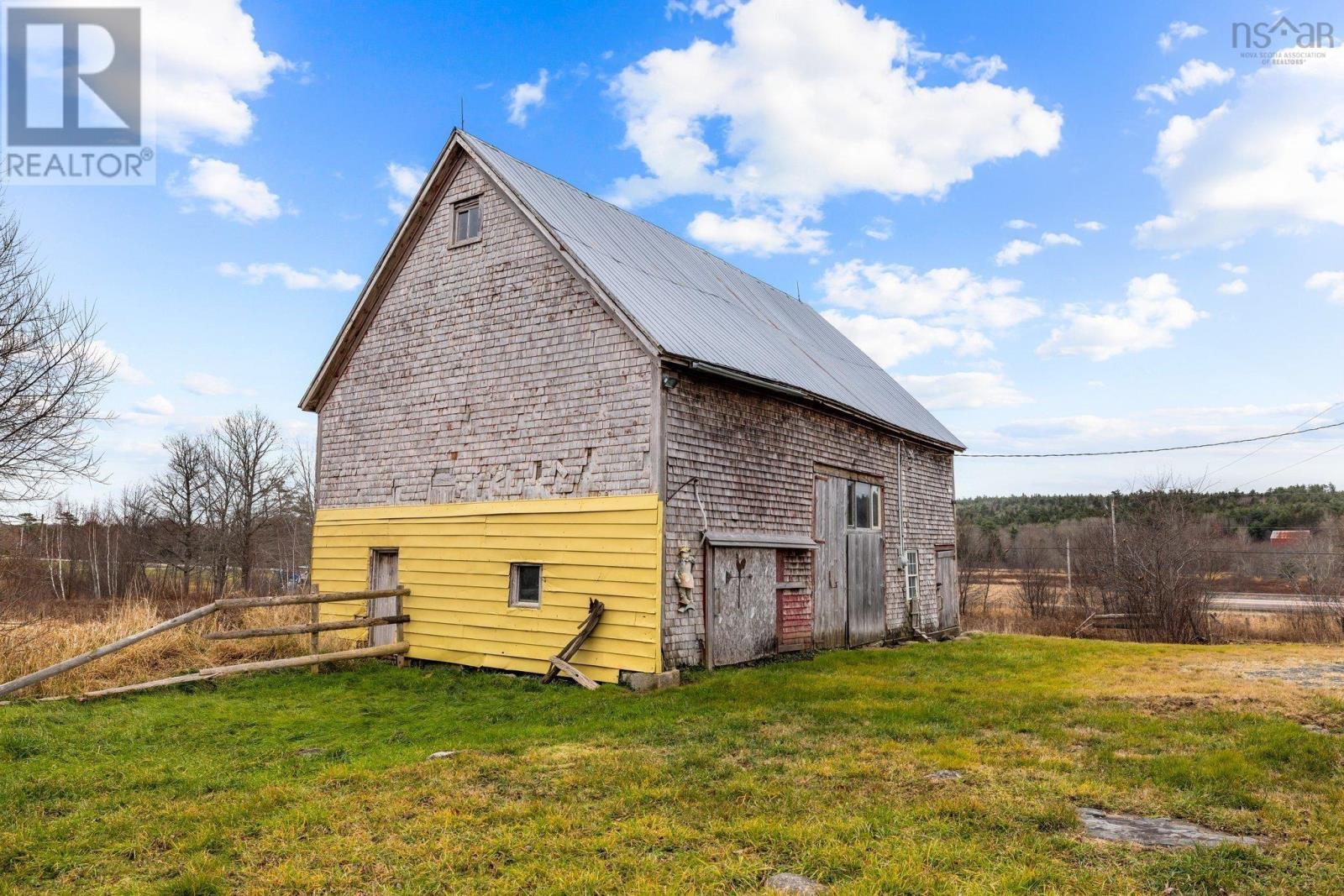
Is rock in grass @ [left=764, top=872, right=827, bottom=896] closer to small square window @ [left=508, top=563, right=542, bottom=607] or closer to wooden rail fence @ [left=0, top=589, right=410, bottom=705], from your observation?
small square window @ [left=508, top=563, right=542, bottom=607]

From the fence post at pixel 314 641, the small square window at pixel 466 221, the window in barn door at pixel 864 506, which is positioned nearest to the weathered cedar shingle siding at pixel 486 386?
the small square window at pixel 466 221

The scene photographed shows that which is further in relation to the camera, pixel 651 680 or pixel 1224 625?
pixel 1224 625

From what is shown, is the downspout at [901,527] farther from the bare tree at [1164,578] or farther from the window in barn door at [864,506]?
the bare tree at [1164,578]

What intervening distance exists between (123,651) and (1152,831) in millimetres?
13298

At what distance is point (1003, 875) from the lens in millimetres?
4547

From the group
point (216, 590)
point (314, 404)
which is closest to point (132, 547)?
point (216, 590)

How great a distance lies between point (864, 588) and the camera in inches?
655

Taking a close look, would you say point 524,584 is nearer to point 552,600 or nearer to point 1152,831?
point 552,600

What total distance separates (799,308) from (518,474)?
12.3 m

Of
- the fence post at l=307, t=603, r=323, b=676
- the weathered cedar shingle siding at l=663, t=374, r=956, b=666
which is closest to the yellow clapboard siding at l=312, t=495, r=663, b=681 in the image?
the weathered cedar shingle siding at l=663, t=374, r=956, b=666

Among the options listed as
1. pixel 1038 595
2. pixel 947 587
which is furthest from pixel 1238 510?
pixel 947 587

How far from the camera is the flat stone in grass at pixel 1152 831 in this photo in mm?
5090

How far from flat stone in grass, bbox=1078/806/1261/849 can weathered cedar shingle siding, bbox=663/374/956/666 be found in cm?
646

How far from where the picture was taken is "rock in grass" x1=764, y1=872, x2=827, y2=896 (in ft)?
14.5
